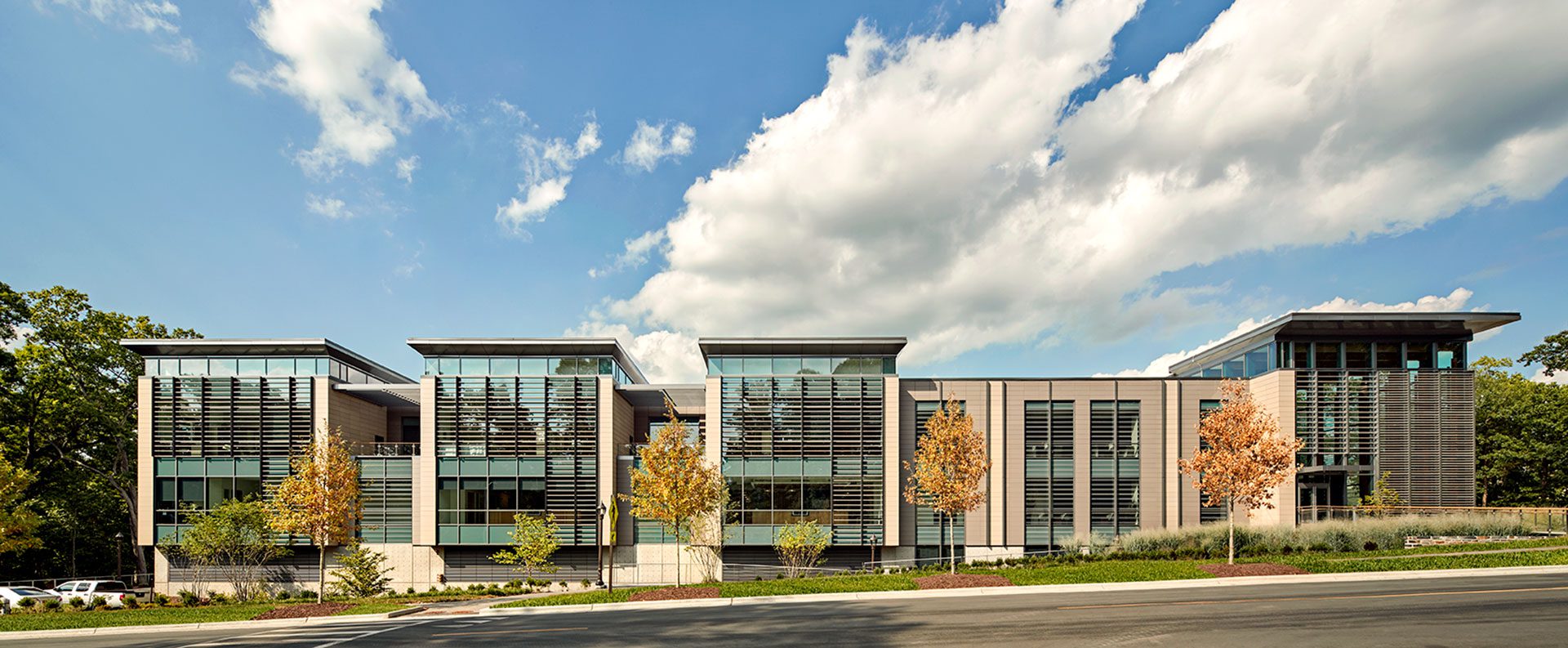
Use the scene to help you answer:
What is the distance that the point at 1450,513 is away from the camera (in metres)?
30.4

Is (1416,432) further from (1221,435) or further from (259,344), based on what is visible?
(259,344)

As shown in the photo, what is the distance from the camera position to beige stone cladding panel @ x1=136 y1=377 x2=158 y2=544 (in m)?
35.0

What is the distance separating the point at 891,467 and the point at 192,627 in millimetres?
25666

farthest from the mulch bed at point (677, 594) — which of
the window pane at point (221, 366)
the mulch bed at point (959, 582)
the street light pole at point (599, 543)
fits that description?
the window pane at point (221, 366)

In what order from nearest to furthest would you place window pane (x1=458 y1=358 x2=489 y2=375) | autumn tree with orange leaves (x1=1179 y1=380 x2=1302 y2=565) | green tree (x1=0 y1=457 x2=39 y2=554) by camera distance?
1. autumn tree with orange leaves (x1=1179 y1=380 x2=1302 y2=565)
2. green tree (x1=0 y1=457 x2=39 y2=554)
3. window pane (x1=458 y1=358 x2=489 y2=375)

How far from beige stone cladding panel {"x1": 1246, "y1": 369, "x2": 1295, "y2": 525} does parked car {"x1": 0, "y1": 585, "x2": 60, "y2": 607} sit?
53145mm

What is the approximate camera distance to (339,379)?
3666 cm

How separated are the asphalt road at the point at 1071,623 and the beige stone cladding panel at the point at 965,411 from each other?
1409 cm

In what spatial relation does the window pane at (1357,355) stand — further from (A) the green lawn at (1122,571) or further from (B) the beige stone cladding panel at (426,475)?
(B) the beige stone cladding panel at (426,475)

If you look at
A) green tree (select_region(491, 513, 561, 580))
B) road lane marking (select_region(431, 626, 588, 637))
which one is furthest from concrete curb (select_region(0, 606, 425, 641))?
green tree (select_region(491, 513, 561, 580))

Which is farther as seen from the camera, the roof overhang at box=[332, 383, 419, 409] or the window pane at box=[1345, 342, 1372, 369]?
the roof overhang at box=[332, 383, 419, 409]

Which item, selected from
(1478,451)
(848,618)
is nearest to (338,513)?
(848,618)

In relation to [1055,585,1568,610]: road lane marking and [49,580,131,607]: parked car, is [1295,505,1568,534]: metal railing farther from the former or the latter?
[49,580,131,607]: parked car

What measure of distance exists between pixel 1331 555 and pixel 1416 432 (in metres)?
12.8
